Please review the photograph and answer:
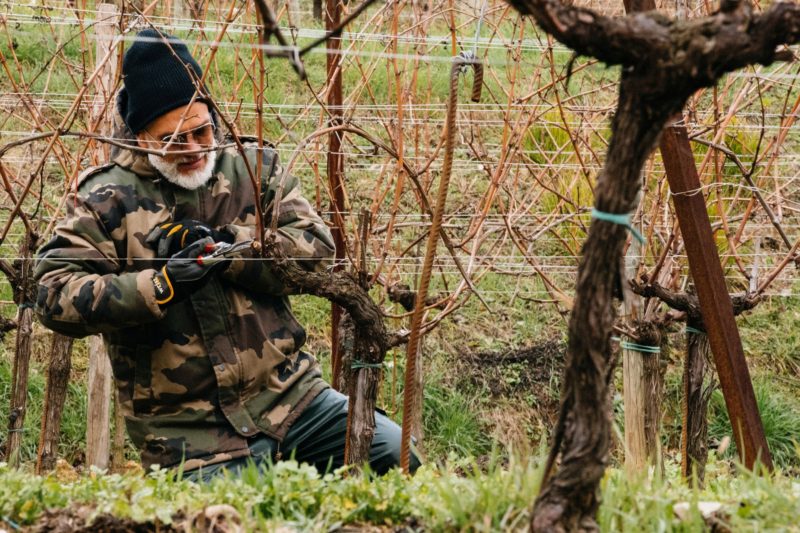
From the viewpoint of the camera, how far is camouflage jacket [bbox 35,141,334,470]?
353cm

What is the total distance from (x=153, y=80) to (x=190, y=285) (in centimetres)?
83

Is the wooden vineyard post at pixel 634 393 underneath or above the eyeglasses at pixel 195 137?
underneath

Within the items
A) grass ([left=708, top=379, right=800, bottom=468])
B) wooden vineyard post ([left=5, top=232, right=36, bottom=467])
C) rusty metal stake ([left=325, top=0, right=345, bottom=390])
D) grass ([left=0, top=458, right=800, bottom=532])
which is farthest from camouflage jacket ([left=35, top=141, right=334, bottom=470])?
grass ([left=708, top=379, right=800, bottom=468])

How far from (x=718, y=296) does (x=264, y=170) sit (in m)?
1.78

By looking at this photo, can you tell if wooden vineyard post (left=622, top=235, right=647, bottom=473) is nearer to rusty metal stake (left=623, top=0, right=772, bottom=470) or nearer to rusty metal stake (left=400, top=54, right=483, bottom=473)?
rusty metal stake (left=623, top=0, right=772, bottom=470)

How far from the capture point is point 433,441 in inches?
239

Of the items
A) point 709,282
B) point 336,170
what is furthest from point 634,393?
point 336,170

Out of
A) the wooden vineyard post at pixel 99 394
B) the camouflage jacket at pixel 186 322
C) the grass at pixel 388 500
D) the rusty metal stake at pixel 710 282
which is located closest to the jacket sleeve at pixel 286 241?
the camouflage jacket at pixel 186 322

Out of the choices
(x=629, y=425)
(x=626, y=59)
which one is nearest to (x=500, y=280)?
(x=629, y=425)

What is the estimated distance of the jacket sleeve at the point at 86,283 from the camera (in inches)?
133

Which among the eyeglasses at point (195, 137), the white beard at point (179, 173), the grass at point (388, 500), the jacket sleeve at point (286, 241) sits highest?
the eyeglasses at point (195, 137)

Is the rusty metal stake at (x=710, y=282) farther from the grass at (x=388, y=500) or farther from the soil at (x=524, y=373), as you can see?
the soil at (x=524, y=373)

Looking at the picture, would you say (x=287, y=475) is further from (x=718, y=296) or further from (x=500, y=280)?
(x=500, y=280)

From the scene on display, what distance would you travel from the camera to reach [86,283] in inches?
134
